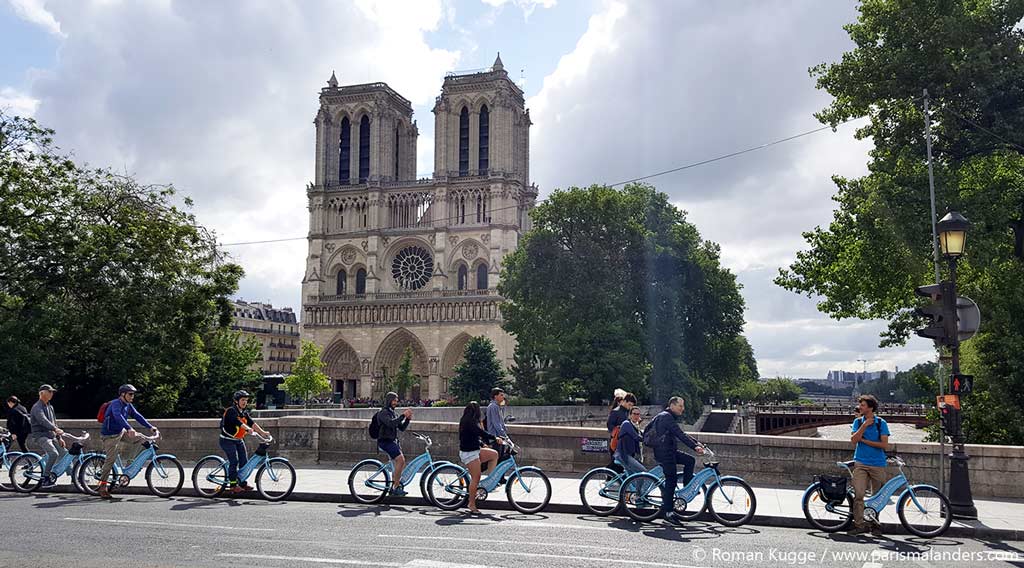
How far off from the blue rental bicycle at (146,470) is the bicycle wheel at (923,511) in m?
10.1

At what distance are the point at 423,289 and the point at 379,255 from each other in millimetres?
5041

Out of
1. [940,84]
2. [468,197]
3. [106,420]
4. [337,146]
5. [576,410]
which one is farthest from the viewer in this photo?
[337,146]

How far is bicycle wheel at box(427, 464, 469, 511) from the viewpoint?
40.7 ft

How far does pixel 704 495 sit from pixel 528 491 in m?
2.40

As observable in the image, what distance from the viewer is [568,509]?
40.6 ft

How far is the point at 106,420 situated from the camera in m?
13.2

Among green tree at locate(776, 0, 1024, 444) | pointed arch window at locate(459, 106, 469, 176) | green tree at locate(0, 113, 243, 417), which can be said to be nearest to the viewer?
green tree at locate(776, 0, 1024, 444)

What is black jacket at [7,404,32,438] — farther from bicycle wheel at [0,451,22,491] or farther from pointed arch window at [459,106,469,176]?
pointed arch window at [459,106,469,176]

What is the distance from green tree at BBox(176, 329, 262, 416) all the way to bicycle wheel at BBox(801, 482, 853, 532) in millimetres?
24936

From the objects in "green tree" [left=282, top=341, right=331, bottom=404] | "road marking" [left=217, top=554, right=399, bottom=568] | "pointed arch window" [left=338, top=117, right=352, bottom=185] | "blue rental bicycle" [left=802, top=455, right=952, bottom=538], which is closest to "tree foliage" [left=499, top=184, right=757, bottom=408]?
"green tree" [left=282, top=341, right=331, bottom=404]

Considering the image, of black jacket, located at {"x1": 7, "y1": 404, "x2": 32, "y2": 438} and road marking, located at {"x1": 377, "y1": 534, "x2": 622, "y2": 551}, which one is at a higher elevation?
black jacket, located at {"x1": 7, "y1": 404, "x2": 32, "y2": 438}

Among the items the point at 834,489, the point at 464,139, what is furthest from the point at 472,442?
the point at 464,139

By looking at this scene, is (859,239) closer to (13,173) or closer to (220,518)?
(220,518)

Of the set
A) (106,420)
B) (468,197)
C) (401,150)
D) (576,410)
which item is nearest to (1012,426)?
(106,420)
